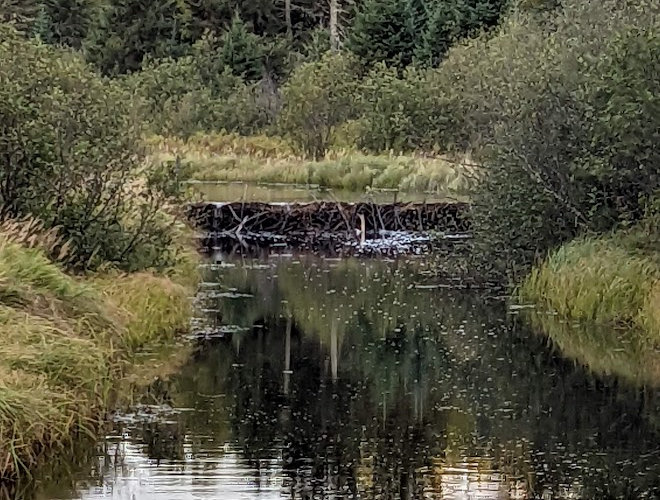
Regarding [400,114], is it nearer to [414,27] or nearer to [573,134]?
[414,27]

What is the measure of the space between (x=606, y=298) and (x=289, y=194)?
59.6 feet

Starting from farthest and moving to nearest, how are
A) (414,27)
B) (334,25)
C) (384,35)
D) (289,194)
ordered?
1. (334,25)
2. (384,35)
3. (414,27)
4. (289,194)

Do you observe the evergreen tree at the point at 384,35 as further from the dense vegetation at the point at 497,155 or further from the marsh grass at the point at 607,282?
the marsh grass at the point at 607,282

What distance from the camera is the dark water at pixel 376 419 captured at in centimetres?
1031

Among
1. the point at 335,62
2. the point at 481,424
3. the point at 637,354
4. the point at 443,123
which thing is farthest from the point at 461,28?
the point at 481,424

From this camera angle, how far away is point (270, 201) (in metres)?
31.4

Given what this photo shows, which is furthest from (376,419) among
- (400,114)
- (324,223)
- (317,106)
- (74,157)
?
(317,106)

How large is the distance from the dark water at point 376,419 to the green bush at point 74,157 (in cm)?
171

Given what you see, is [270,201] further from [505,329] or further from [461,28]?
[461,28]

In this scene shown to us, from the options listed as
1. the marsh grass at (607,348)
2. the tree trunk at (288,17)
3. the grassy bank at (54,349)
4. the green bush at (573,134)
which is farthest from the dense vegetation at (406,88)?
the grassy bank at (54,349)

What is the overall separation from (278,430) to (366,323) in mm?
6371

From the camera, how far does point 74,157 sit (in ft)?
52.5

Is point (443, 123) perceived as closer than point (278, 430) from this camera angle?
No

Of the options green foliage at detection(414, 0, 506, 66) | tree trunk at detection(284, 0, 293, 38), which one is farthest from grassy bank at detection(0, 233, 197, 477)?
tree trunk at detection(284, 0, 293, 38)
